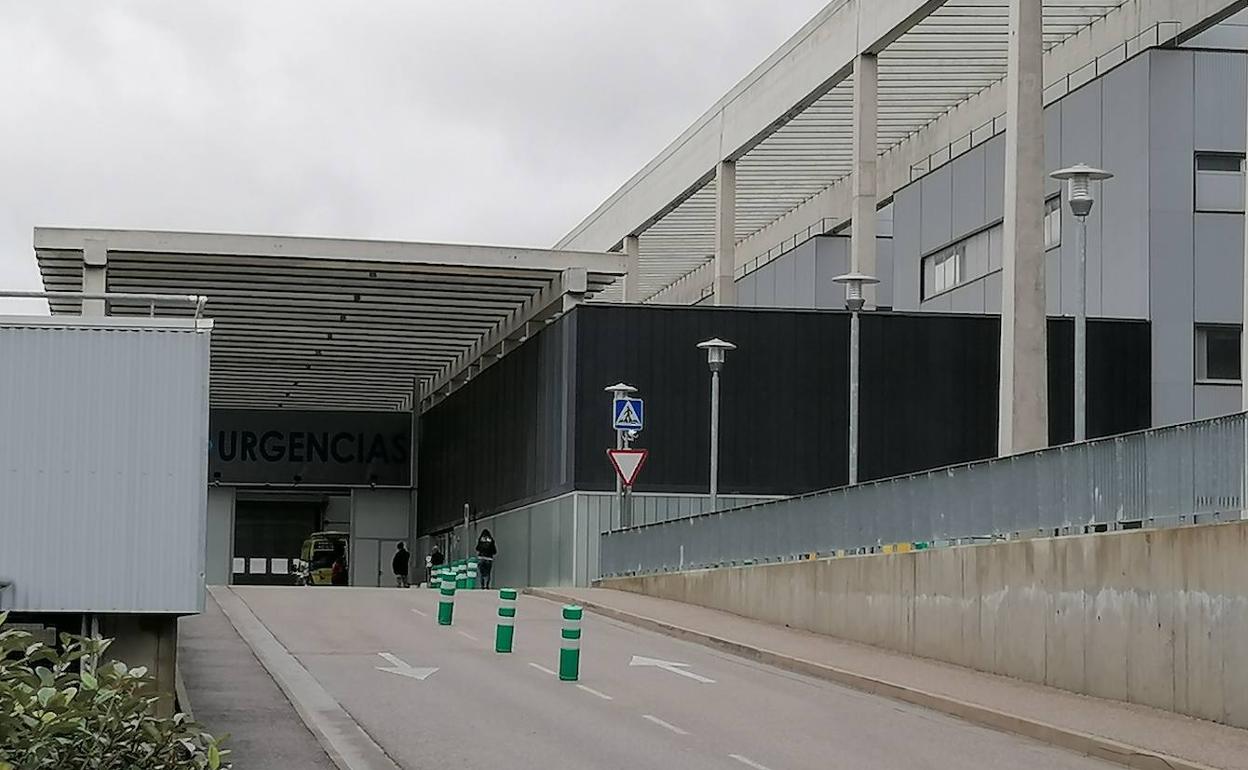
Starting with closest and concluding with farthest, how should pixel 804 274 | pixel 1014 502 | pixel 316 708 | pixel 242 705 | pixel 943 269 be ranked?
pixel 316 708 < pixel 242 705 < pixel 1014 502 < pixel 943 269 < pixel 804 274

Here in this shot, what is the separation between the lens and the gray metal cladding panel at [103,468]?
1636cm

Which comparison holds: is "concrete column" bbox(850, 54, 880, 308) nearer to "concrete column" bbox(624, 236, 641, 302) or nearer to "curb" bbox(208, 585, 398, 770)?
"concrete column" bbox(624, 236, 641, 302)

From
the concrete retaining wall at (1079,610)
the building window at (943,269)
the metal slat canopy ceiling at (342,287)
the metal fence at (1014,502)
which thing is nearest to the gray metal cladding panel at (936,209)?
the building window at (943,269)

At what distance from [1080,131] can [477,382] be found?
68.3 feet

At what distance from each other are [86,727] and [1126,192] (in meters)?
37.8

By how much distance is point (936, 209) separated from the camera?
52.9m

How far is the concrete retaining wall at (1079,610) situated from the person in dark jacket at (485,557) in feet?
67.6

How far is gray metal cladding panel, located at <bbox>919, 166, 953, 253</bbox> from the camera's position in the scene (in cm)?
5206

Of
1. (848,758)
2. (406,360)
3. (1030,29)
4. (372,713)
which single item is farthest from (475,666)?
(406,360)

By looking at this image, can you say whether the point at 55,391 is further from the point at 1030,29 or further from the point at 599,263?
the point at 599,263

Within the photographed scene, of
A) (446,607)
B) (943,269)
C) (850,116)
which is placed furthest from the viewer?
(943,269)

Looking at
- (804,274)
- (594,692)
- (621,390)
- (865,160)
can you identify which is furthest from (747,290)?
(594,692)

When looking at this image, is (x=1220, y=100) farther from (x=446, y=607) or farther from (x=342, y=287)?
(x=446, y=607)

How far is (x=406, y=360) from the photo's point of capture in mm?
66938
